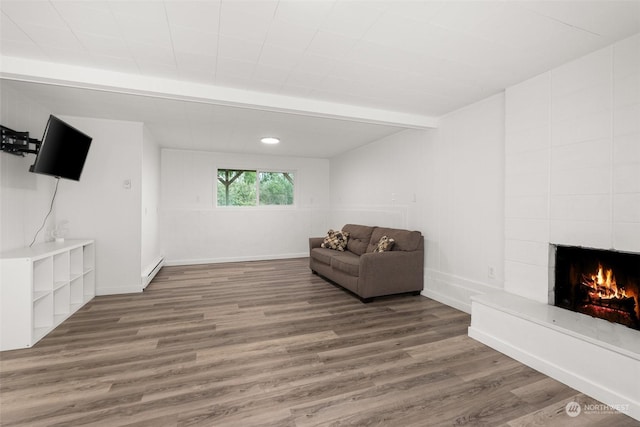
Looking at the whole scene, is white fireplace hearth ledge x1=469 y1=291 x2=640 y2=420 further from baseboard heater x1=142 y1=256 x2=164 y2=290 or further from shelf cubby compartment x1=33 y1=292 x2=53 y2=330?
baseboard heater x1=142 y1=256 x2=164 y2=290

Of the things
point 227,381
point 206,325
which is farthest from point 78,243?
point 227,381

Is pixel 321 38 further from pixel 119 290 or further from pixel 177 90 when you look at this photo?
pixel 119 290

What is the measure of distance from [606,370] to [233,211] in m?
6.15

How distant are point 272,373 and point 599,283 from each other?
2.66m

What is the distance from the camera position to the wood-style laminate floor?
173cm

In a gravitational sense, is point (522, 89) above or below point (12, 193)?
above

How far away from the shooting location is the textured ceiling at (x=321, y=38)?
1.82 meters

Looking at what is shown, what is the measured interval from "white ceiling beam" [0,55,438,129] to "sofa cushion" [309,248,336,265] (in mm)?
2170

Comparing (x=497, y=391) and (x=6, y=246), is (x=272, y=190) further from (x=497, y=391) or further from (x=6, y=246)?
(x=497, y=391)

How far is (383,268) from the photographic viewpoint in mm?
3826

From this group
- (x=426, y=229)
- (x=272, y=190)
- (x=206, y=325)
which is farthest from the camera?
(x=272, y=190)

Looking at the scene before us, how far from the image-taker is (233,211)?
6621 millimetres

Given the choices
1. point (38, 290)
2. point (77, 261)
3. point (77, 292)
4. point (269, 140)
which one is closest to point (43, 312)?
point (38, 290)

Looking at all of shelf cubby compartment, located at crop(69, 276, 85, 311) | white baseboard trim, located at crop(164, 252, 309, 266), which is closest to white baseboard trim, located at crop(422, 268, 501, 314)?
white baseboard trim, located at crop(164, 252, 309, 266)
